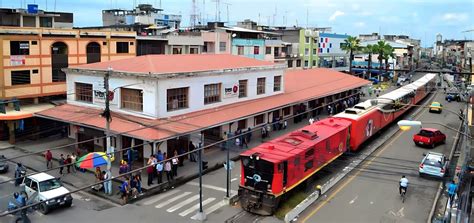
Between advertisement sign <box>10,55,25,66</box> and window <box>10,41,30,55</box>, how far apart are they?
0.32 meters

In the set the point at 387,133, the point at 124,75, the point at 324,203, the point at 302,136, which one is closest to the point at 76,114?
the point at 124,75

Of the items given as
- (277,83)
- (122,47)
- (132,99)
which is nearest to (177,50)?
(122,47)

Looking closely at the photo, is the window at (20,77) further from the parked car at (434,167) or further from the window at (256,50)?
the window at (256,50)

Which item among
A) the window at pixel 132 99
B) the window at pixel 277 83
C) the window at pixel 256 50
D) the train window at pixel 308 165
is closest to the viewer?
the train window at pixel 308 165

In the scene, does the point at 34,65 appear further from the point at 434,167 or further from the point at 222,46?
the point at 434,167

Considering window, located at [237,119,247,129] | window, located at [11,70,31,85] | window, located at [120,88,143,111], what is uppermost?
window, located at [11,70,31,85]

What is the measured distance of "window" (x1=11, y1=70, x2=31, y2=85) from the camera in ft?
110

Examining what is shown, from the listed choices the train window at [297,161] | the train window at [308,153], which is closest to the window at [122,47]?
the train window at [308,153]

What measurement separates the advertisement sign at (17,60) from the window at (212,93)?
50.8 feet

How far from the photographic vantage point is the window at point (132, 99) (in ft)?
90.7

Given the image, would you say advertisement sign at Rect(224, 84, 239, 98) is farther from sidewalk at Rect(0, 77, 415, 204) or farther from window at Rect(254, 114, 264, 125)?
sidewalk at Rect(0, 77, 415, 204)

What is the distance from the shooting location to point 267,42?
213 feet

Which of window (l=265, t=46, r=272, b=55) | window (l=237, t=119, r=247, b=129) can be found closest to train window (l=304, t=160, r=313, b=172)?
window (l=237, t=119, r=247, b=129)

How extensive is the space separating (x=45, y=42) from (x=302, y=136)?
24.4m
